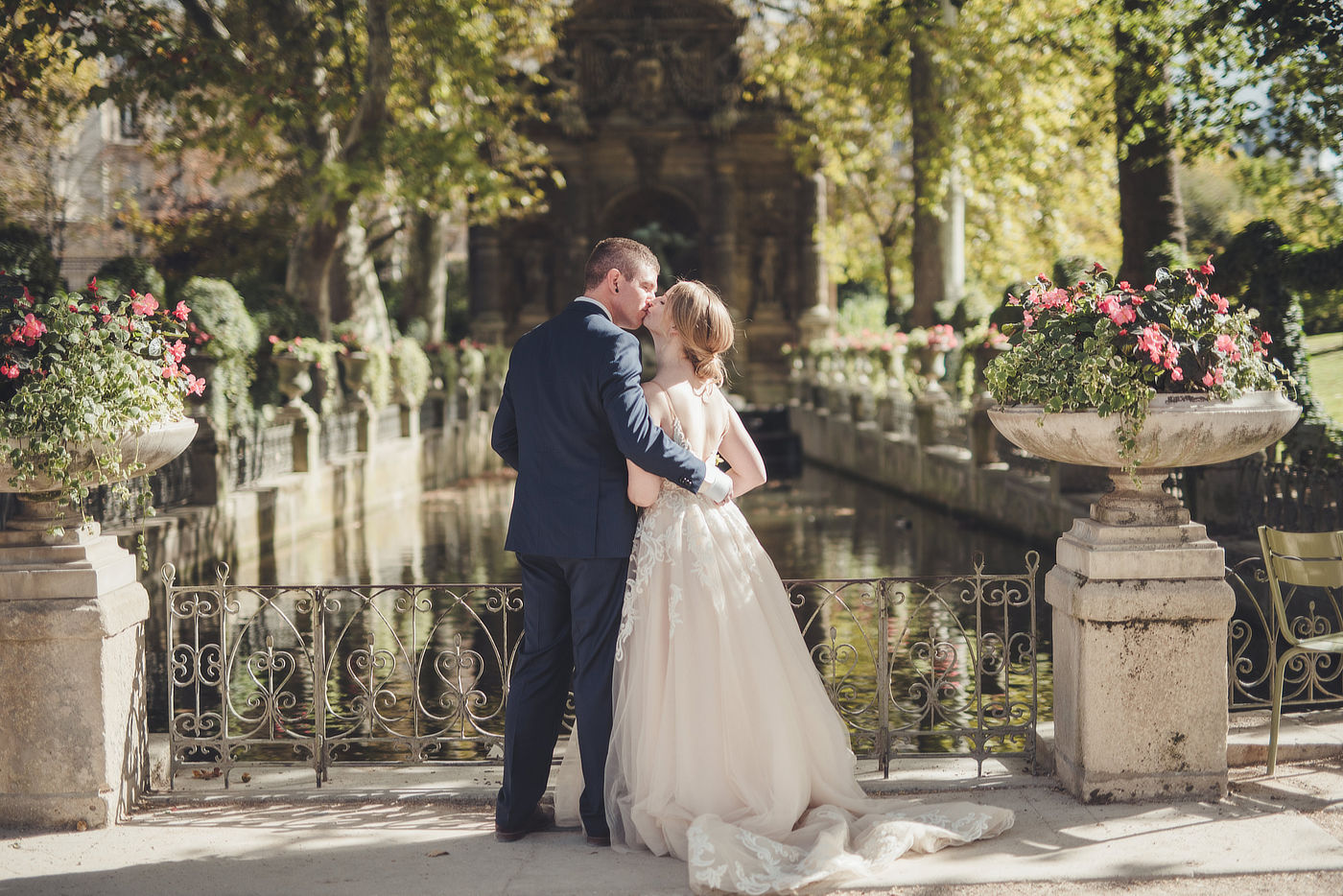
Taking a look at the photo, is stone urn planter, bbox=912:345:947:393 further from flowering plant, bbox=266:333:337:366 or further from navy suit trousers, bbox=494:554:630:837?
navy suit trousers, bbox=494:554:630:837

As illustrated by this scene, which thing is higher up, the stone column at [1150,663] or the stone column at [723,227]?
the stone column at [723,227]

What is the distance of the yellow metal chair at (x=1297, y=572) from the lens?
225 inches

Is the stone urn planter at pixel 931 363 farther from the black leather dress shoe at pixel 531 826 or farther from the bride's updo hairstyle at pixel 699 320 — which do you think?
the black leather dress shoe at pixel 531 826

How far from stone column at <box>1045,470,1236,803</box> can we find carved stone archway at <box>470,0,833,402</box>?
30865 millimetres

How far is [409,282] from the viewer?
33.6m

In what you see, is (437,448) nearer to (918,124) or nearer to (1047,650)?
(918,124)

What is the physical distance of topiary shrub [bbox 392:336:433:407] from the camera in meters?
21.4

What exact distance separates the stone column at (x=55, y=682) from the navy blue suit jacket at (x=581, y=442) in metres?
1.70

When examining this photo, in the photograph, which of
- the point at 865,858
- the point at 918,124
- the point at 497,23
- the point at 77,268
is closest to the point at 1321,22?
the point at 865,858

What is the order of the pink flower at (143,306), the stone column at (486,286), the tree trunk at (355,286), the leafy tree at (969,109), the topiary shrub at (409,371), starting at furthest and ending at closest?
the stone column at (486,286), the tree trunk at (355,286), the topiary shrub at (409,371), the leafy tree at (969,109), the pink flower at (143,306)

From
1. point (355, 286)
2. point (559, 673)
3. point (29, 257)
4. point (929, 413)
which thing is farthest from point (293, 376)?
point (559, 673)

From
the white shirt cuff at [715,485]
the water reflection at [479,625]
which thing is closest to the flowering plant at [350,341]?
the water reflection at [479,625]

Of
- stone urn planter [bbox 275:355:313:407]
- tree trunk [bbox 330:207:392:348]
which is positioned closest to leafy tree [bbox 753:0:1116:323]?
stone urn planter [bbox 275:355:313:407]

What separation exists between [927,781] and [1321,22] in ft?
25.3
